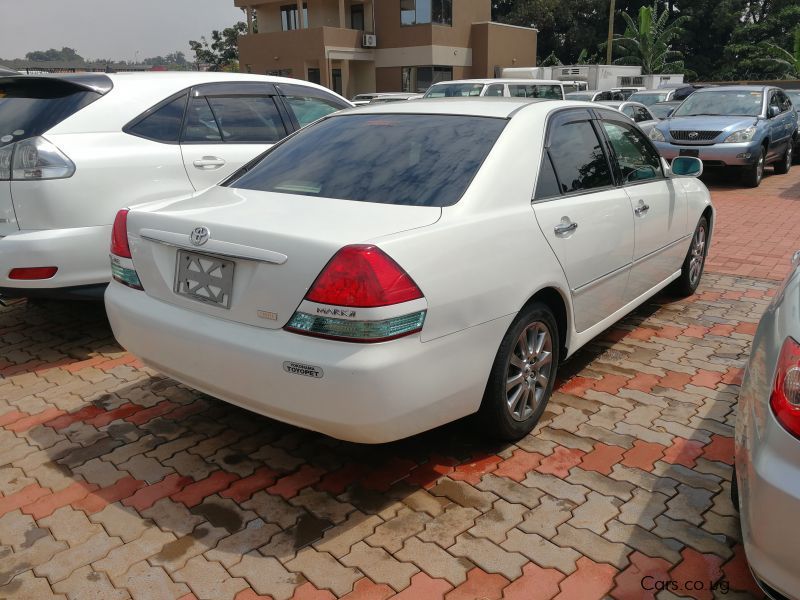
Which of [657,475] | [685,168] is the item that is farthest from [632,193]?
[657,475]

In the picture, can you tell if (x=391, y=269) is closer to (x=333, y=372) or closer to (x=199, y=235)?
(x=333, y=372)

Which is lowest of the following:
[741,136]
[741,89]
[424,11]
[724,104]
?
[741,136]

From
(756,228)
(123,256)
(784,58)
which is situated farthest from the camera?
(784,58)

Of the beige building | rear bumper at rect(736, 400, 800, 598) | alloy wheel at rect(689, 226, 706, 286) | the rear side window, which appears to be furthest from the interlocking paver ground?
the beige building

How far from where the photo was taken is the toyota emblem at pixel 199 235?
114 inches

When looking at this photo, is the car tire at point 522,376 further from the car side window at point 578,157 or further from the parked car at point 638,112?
the parked car at point 638,112

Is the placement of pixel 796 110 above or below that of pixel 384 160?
below

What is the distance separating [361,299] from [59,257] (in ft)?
8.57

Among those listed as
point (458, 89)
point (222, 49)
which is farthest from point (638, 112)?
point (222, 49)

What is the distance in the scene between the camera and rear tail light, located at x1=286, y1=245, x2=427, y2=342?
255 centimetres

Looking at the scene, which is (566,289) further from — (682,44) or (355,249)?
(682,44)

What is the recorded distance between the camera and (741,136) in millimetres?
11969

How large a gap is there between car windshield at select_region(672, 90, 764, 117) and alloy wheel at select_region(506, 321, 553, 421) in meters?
11.2

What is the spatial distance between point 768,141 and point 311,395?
12.5 m
